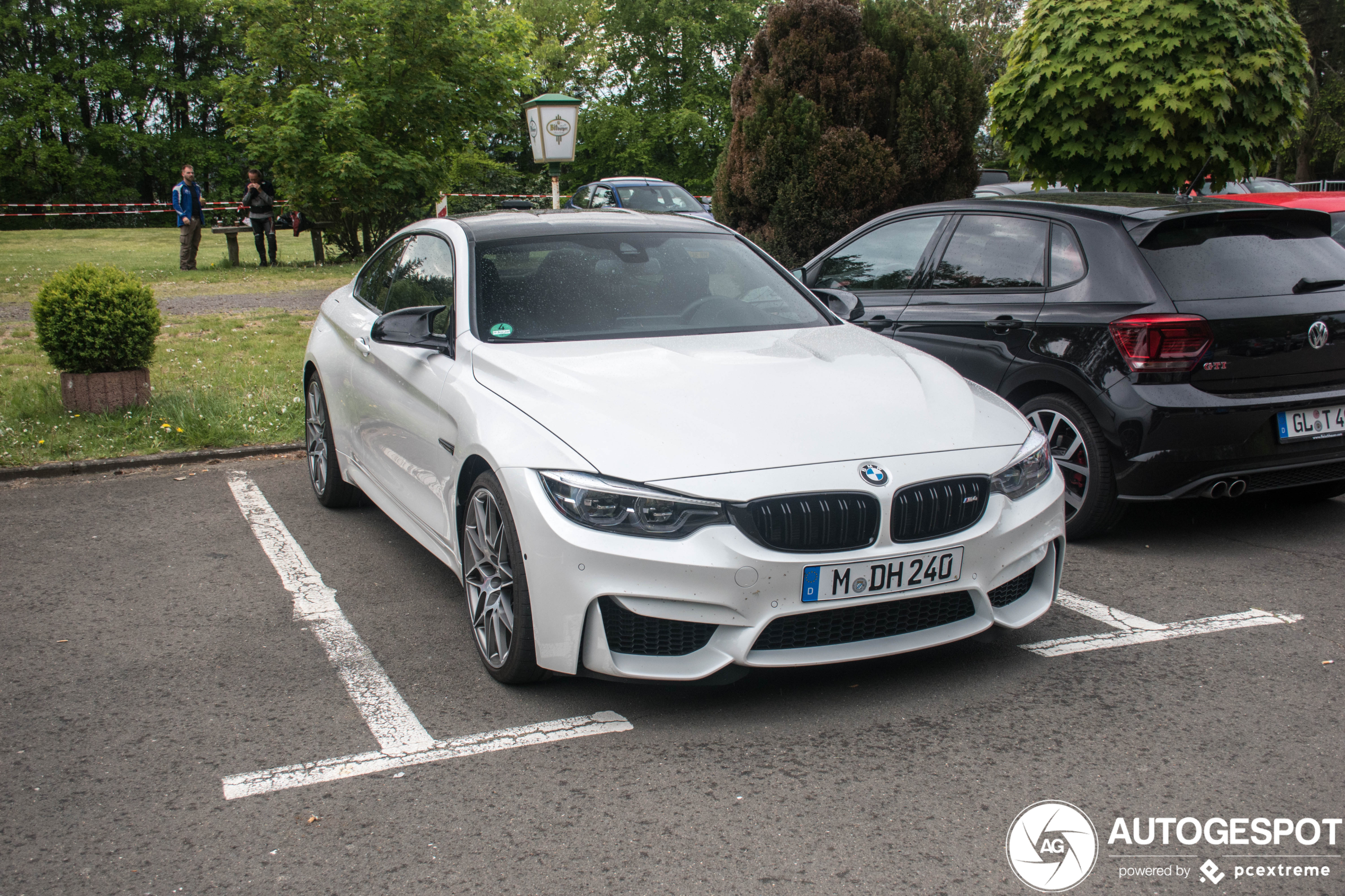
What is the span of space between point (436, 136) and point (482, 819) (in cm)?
2199

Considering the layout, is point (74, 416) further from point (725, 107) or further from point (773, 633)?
point (725, 107)

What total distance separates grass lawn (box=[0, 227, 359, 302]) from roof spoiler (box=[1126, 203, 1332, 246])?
1087cm

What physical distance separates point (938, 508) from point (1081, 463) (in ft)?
6.72

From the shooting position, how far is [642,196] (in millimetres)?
23625

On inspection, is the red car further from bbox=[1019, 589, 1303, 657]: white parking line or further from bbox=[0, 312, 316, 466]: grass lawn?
bbox=[0, 312, 316, 466]: grass lawn

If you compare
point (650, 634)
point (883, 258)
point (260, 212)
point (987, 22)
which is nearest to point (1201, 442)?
point (883, 258)

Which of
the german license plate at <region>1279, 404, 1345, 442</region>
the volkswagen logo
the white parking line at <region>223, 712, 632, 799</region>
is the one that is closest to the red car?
the volkswagen logo

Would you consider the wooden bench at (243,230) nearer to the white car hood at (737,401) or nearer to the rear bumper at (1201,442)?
the white car hood at (737,401)

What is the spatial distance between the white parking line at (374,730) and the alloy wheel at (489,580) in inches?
12.9

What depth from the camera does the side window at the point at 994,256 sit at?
5.57m

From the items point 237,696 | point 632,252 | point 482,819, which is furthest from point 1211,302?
point 237,696

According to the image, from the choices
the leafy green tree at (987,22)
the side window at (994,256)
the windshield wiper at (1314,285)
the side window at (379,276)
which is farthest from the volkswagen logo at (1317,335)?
the leafy green tree at (987,22)

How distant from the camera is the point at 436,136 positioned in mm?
23203

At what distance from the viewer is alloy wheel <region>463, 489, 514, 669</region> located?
143 inches
